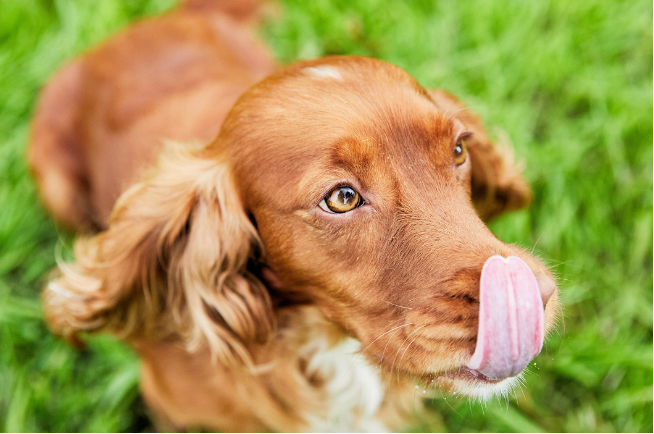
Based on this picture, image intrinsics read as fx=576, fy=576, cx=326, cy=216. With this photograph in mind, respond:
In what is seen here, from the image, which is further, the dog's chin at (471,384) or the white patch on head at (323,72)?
the white patch on head at (323,72)

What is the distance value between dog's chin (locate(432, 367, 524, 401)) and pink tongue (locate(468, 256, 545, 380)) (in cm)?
18

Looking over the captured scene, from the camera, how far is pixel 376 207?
193 centimetres

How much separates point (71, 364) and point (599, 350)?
307 centimetres

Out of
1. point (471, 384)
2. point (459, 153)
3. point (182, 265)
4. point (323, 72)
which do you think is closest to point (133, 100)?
point (182, 265)

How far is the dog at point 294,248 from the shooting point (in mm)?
1851

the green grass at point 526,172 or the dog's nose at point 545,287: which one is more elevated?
the dog's nose at point 545,287

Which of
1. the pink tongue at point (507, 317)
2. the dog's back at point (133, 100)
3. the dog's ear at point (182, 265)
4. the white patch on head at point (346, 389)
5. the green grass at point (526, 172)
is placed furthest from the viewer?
the green grass at point (526, 172)

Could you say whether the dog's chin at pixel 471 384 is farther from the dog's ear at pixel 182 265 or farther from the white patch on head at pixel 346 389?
the dog's ear at pixel 182 265

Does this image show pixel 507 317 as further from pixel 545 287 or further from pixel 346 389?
pixel 346 389

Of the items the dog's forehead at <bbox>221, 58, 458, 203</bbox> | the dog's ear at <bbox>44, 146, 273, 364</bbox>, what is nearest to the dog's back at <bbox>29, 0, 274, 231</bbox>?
the dog's ear at <bbox>44, 146, 273, 364</bbox>

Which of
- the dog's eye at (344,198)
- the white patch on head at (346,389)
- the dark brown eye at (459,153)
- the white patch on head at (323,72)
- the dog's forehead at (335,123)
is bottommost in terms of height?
the white patch on head at (346,389)

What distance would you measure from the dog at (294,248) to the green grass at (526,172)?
1.80 ft

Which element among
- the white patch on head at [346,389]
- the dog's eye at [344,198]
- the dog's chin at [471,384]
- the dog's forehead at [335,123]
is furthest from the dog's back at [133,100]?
the dog's chin at [471,384]

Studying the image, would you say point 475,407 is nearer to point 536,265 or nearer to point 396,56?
point 536,265
